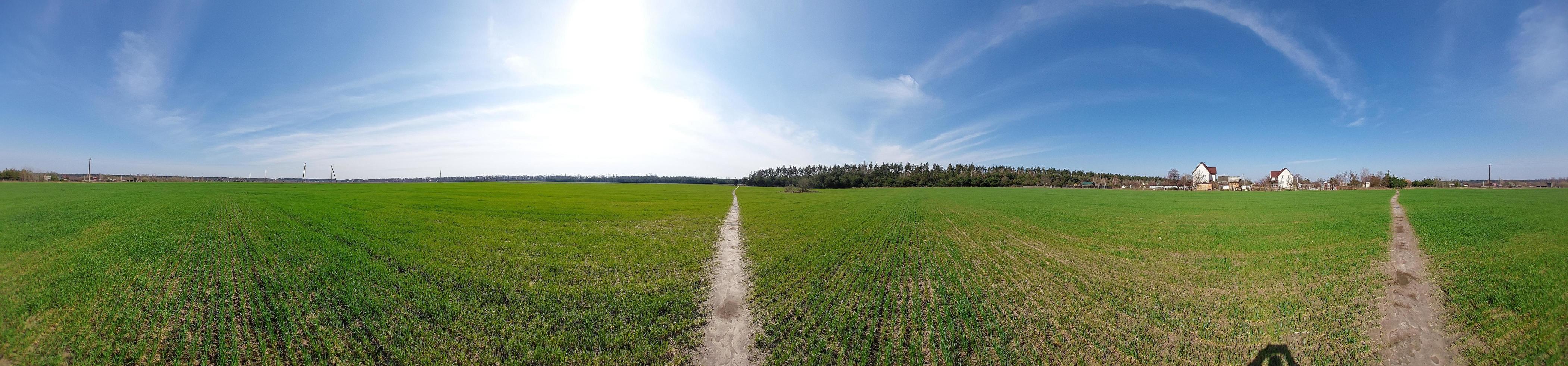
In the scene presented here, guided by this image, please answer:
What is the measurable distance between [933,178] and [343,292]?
10302cm

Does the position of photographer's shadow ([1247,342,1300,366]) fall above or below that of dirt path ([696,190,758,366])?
below

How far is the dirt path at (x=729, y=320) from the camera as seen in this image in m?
4.84

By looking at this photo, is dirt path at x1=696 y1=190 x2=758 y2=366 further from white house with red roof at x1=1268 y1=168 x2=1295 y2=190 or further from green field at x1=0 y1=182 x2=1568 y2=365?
white house with red roof at x1=1268 y1=168 x2=1295 y2=190

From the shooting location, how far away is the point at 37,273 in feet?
25.0

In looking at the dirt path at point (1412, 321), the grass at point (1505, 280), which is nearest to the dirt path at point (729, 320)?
the dirt path at point (1412, 321)

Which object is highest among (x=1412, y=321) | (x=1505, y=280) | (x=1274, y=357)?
(x=1505, y=280)

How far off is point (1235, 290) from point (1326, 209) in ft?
74.2

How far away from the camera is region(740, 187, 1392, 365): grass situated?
16.2 ft

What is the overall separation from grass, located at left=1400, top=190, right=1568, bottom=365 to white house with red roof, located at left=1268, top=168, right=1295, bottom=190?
93492 millimetres

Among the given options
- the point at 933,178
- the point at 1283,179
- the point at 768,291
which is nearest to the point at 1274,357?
the point at 768,291

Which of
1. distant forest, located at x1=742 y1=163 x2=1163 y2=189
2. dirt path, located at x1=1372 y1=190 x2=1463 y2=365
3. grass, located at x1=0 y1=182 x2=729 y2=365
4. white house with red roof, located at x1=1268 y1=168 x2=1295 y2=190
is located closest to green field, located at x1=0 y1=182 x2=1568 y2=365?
grass, located at x1=0 y1=182 x2=729 y2=365

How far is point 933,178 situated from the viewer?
101250 millimetres

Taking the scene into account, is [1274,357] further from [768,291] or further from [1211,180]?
[1211,180]

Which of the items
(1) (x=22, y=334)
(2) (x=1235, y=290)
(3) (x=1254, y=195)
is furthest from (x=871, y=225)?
(3) (x=1254, y=195)
